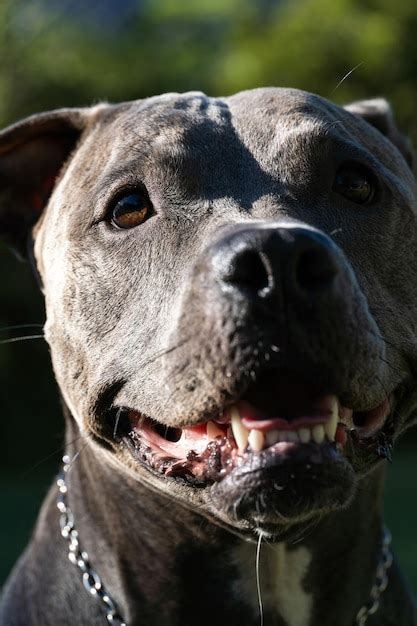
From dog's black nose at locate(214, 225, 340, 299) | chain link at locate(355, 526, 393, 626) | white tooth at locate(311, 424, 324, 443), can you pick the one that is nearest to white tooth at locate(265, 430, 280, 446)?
white tooth at locate(311, 424, 324, 443)

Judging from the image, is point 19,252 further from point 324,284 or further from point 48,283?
point 324,284

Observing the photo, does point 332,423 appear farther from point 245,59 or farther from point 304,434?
point 245,59

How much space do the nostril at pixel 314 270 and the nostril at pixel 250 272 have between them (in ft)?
0.31

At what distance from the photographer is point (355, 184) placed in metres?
3.80

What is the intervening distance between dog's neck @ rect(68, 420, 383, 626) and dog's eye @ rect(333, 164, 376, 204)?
102cm

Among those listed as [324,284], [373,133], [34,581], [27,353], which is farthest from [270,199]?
[27,353]

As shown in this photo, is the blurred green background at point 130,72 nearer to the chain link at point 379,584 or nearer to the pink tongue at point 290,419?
the chain link at point 379,584

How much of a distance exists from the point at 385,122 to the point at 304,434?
2.12 metres

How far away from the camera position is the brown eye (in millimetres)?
3803

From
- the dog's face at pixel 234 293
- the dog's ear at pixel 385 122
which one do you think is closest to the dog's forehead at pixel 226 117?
the dog's face at pixel 234 293

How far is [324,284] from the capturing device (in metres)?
3.04

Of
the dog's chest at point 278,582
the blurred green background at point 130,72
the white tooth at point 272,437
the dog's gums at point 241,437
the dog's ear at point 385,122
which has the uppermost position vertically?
the dog's ear at point 385,122

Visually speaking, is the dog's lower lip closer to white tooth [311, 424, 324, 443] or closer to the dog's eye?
white tooth [311, 424, 324, 443]

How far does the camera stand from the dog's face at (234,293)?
10.0ft
